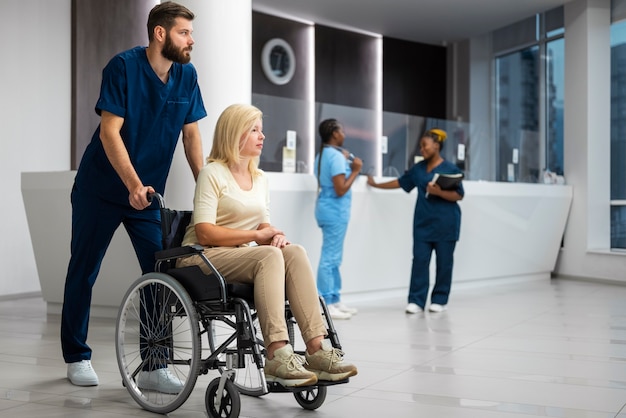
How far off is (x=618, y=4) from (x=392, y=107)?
2.98 m

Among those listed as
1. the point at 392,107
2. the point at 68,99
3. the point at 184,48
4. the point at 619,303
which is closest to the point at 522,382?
the point at 184,48

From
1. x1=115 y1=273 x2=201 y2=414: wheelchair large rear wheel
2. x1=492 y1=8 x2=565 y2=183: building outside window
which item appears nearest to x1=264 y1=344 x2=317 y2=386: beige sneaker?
x1=115 y1=273 x2=201 y2=414: wheelchair large rear wheel

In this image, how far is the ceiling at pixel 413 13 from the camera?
870cm

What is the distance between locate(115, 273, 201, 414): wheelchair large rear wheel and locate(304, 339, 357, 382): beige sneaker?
0.35m

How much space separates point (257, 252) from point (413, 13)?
704 centimetres

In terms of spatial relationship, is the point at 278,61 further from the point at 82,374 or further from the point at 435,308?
the point at 82,374

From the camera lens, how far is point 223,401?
8.22ft

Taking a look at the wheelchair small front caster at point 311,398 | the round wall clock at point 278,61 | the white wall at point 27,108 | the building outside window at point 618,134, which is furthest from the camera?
Answer: the round wall clock at point 278,61

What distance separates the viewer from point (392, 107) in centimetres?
1051

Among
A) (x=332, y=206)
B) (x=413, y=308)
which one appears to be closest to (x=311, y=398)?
(x=332, y=206)

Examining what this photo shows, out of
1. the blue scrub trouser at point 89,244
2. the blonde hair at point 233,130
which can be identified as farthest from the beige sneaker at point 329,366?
the blue scrub trouser at point 89,244

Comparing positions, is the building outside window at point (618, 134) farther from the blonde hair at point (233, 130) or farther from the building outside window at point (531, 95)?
the blonde hair at point (233, 130)

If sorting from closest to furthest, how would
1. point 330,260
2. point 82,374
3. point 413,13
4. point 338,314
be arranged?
point 82,374 → point 338,314 → point 330,260 → point 413,13

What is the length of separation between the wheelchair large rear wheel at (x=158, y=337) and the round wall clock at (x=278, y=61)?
6.52 m
